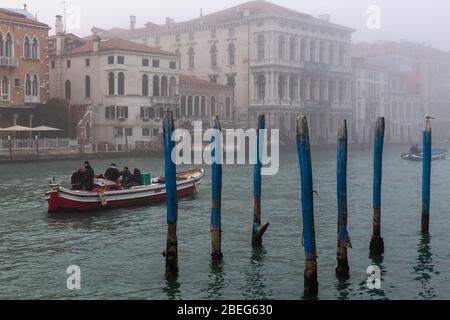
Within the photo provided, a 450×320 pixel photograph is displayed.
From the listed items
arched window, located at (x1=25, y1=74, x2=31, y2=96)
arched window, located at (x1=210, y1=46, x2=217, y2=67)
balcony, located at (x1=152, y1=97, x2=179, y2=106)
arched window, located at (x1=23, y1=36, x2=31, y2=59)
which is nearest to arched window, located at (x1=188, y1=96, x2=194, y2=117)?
balcony, located at (x1=152, y1=97, x2=179, y2=106)

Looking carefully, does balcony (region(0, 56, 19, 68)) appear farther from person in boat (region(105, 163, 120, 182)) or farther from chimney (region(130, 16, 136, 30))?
chimney (region(130, 16, 136, 30))

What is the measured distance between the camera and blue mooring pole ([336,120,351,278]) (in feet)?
41.9

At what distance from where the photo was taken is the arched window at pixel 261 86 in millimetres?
61094

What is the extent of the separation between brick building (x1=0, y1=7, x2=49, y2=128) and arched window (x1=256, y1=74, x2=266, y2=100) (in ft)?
67.8

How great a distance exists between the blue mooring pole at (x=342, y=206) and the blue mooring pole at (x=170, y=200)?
121 inches

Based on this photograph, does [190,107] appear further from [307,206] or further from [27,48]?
[307,206]

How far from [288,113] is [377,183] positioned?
155ft

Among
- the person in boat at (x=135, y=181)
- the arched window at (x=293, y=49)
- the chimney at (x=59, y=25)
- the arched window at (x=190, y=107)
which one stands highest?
the chimney at (x=59, y=25)

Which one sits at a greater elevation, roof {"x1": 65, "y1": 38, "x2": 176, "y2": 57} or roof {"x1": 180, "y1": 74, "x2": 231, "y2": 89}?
roof {"x1": 65, "y1": 38, "x2": 176, "y2": 57}

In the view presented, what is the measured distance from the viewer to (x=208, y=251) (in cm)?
1551

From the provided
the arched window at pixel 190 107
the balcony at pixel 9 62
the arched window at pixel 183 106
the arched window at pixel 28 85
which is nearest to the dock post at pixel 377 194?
the balcony at pixel 9 62

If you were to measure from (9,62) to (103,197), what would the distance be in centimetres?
2614

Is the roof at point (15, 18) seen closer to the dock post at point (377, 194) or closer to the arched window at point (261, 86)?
the arched window at point (261, 86)
